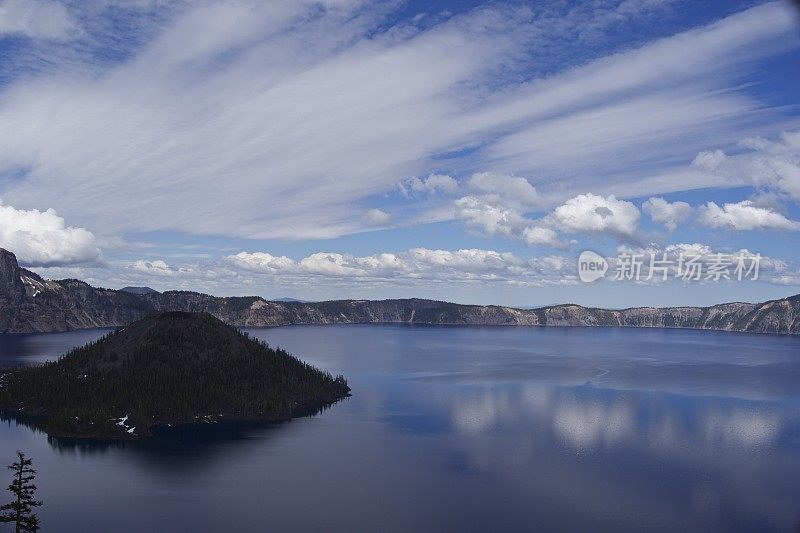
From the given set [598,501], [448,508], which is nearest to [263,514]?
[448,508]

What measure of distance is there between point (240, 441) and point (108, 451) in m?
38.1

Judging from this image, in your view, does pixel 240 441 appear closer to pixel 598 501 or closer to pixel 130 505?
pixel 130 505

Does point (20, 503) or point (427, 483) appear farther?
point (427, 483)

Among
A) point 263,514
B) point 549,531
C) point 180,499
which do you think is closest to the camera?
point 549,531

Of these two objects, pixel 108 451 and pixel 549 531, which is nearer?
pixel 549 531

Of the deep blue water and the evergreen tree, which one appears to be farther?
the deep blue water

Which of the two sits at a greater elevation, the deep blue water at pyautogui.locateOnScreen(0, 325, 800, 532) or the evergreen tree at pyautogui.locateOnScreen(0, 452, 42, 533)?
the evergreen tree at pyautogui.locateOnScreen(0, 452, 42, 533)

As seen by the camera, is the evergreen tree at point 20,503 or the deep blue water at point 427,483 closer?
the evergreen tree at point 20,503

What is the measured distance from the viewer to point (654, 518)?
120562mm

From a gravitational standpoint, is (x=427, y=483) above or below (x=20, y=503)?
below

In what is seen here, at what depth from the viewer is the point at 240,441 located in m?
196

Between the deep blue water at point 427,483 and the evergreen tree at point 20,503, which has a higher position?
the evergreen tree at point 20,503

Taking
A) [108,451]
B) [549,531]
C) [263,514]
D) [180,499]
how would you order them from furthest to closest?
1. [108,451]
2. [180,499]
3. [263,514]
4. [549,531]

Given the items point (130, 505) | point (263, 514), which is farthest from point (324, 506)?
point (130, 505)
